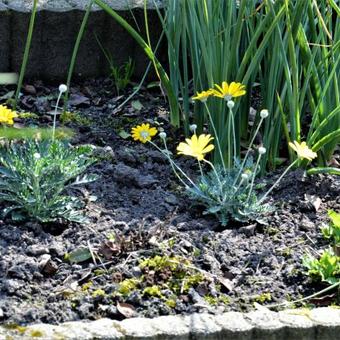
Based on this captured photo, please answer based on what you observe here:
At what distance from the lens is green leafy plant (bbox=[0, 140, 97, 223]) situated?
3188mm

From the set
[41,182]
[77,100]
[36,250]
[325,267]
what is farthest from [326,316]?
[77,100]

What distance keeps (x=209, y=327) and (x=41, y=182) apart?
2.70 ft

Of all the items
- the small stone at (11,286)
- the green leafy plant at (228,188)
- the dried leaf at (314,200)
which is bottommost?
the small stone at (11,286)

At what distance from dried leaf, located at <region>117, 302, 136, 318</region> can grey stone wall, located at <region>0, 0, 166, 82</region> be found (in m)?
1.76

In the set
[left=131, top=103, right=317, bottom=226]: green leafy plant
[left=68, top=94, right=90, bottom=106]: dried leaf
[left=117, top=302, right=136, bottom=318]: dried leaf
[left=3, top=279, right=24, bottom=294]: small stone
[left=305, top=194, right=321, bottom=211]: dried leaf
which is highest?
[left=131, top=103, right=317, bottom=226]: green leafy plant

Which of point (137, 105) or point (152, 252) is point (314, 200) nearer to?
point (152, 252)

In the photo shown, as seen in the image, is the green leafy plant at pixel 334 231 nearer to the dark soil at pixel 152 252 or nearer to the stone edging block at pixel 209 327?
the dark soil at pixel 152 252

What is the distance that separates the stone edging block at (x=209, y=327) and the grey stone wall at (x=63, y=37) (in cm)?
186

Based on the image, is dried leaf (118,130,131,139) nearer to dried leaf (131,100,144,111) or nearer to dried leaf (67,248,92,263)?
dried leaf (131,100,144,111)

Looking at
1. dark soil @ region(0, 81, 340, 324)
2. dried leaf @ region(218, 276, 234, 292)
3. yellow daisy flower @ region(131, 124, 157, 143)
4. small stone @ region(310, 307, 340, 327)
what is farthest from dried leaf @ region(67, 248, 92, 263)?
small stone @ region(310, 307, 340, 327)

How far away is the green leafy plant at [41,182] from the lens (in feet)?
10.5

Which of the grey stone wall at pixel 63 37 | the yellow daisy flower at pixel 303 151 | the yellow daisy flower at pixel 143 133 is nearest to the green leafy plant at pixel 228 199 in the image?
the yellow daisy flower at pixel 303 151

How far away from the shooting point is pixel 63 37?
14.5ft

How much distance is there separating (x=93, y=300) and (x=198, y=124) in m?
1.21
